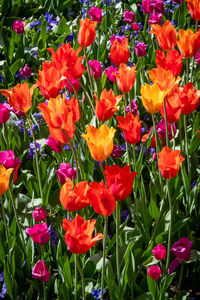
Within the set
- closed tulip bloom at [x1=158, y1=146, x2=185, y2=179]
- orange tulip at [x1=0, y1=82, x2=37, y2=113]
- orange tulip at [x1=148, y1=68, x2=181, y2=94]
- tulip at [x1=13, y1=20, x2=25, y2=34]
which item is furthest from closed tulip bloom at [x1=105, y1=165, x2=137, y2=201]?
tulip at [x1=13, y1=20, x2=25, y2=34]

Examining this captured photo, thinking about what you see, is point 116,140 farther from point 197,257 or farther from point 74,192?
point 74,192

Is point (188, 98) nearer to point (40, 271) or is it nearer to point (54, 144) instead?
point (54, 144)

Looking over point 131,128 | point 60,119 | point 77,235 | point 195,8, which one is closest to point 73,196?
point 77,235

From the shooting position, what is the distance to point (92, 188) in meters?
1.43

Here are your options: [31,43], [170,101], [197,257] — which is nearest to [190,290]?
[197,257]

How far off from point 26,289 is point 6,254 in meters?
0.17

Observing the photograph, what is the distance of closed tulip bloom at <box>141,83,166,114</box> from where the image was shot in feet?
5.81

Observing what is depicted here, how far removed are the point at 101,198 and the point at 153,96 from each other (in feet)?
1.80

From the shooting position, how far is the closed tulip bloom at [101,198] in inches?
55.0

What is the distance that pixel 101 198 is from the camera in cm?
140

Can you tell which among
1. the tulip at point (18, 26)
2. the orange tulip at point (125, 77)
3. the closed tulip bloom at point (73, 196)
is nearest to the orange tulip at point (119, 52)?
the orange tulip at point (125, 77)

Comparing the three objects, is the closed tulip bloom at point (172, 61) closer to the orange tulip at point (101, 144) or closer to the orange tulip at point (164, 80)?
the orange tulip at point (164, 80)

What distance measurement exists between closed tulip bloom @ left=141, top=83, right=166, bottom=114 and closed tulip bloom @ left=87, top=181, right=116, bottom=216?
0.50 meters

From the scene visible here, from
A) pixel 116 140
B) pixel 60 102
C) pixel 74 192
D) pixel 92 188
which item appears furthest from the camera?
pixel 116 140
